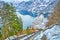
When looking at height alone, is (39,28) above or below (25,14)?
below

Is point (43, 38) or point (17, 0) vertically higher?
point (17, 0)

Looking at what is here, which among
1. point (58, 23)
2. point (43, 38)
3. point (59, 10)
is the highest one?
point (59, 10)

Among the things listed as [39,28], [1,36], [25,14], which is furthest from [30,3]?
[1,36]

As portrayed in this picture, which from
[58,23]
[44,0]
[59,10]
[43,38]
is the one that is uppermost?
[44,0]

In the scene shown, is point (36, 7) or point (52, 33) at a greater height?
point (36, 7)

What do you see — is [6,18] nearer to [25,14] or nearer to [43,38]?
[25,14]

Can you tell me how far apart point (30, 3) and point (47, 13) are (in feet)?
0.67

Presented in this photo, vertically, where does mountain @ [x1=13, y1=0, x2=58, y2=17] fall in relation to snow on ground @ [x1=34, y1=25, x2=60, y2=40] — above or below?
above

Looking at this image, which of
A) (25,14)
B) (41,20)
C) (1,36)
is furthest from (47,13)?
(1,36)

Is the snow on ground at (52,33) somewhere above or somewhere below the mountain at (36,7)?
below

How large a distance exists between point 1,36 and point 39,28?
394mm

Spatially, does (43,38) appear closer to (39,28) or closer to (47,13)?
(39,28)

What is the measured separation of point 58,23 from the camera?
186cm

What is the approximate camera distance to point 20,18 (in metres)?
1.90
